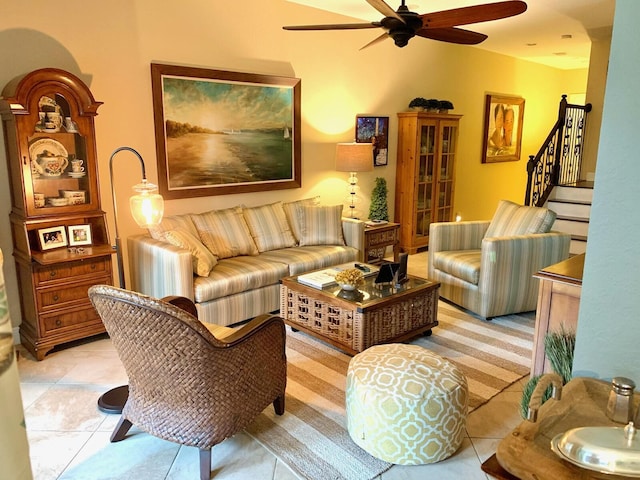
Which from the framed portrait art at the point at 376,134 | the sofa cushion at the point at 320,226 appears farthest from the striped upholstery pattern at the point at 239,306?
the framed portrait art at the point at 376,134

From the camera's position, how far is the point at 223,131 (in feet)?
14.9

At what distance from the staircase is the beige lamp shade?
267 cm

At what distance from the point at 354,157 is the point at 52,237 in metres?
3.04

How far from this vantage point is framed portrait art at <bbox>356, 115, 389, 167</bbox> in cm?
579

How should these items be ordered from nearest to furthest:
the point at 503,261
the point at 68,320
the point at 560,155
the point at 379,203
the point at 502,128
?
the point at 68,320 → the point at 503,261 → the point at 379,203 → the point at 560,155 → the point at 502,128

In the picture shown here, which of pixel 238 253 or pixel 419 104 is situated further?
pixel 419 104

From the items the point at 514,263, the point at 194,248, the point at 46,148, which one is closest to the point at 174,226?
the point at 194,248

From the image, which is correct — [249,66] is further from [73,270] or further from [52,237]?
[73,270]

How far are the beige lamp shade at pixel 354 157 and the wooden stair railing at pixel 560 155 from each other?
87.0 inches

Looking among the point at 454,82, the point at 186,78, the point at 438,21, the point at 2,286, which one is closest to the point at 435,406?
the point at 2,286

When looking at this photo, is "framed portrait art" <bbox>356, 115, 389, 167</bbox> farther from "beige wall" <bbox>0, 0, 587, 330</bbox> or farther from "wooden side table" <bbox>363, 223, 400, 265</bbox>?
"wooden side table" <bbox>363, 223, 400, 265</bbox>

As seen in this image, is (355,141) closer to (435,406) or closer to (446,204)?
(446,204)

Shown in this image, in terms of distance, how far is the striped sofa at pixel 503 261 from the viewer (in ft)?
12.9

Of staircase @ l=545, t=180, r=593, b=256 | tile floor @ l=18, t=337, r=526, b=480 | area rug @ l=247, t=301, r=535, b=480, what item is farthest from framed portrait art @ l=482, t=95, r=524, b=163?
tile floor @ l=18, t=337, r=526, b=480
